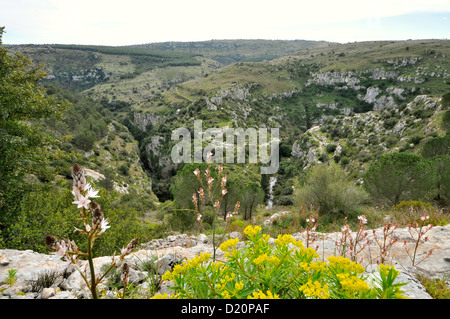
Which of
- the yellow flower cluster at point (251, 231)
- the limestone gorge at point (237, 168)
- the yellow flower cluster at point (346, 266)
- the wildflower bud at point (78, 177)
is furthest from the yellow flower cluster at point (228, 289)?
the wildflower bud at point (78, 177)

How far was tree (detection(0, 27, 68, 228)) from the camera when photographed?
688 cm

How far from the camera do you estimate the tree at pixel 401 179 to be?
1252cm

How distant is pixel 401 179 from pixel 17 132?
18730 mm

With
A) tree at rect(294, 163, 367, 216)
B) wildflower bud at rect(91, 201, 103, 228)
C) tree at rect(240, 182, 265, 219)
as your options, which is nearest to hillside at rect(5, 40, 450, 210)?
tree at rect(240, 182, 265, 219)

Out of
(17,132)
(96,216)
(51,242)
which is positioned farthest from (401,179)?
(17,132)

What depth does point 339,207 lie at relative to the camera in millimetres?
10898

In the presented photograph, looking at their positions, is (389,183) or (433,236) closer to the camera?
(433,236)

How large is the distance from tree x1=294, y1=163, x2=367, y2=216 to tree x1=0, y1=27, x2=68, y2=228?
37.9 feet

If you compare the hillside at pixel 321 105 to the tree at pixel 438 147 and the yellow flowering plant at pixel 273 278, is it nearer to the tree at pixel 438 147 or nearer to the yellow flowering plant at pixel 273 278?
the tree at pixel 438 147

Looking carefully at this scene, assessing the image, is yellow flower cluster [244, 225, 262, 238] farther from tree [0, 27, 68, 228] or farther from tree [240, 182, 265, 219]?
tree [240, 182, 265, 219]

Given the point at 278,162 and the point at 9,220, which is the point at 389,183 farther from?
the point at 278,162

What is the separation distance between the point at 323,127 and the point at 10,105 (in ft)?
233

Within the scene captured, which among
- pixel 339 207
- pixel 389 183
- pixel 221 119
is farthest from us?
pixel 221 119
